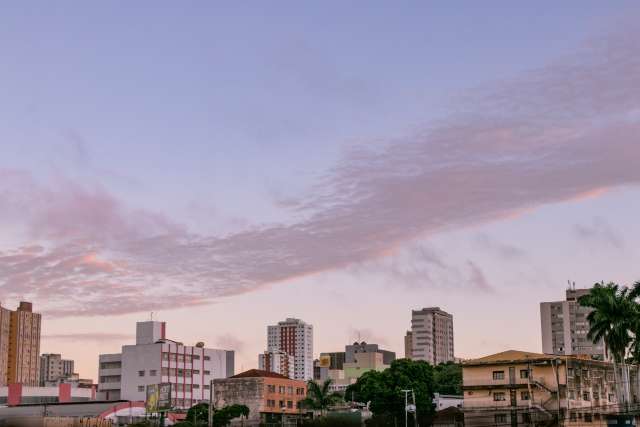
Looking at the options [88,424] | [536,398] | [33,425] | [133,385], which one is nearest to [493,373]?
[536,398]

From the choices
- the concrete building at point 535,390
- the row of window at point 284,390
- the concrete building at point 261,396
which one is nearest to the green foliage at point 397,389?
the concrete building at point 535,390

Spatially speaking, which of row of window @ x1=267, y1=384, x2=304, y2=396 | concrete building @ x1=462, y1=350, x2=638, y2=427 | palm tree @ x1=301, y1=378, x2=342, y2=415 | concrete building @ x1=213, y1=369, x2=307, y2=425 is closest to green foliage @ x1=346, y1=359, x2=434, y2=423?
palm tree @ x1=301, y1=378, x2=342, y2=415

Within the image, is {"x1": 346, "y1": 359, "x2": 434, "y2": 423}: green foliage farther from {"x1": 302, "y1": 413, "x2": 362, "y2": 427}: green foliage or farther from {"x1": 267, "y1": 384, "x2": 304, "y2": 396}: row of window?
{"x1": 267, "y1": 384, "x2": 304, "y2": 396}: row of window

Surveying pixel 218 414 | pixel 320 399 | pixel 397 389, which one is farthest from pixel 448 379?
pixel 218 414

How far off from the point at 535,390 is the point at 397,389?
30.0 metres

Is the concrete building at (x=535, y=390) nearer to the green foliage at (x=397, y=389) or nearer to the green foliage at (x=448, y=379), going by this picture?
the green foliage at (x=397, y=389)

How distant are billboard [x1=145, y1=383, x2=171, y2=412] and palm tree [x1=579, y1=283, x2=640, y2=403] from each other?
5194 centimetres

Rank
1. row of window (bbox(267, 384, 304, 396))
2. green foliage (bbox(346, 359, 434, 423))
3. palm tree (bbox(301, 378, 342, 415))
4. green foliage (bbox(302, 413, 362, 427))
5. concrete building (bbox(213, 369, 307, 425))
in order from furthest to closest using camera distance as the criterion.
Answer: row of window (bbox(267, 384, 304, 396))
concrete building (bbox(213, 369, 307, 425))
palm tree (bbox(301, 378, 342, 415))
green foliage (bbox(346, 359, 434, 423))
green foliage (bbox(302, 413, 362, 427))

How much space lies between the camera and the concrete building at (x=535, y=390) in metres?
112

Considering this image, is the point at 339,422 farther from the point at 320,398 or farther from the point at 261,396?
the point at 261,396

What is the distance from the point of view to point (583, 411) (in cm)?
11369

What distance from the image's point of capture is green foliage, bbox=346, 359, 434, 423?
13875 cm

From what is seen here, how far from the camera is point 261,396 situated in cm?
16000

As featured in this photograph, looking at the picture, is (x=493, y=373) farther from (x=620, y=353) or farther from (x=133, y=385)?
(x=133, y=385)
